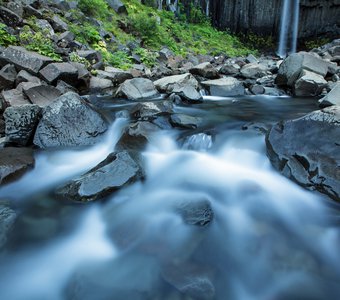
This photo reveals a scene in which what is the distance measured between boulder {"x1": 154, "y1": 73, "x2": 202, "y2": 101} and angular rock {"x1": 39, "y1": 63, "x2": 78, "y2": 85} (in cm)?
208

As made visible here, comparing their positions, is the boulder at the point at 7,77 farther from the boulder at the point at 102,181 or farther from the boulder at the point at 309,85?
the boulder at the point at 309,85

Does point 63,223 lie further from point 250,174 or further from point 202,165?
point 250,174

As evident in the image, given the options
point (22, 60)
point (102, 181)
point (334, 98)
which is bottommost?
point (102, 181)

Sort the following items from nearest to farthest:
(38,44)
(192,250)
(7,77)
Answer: (192,250), (7,77), (38,44)

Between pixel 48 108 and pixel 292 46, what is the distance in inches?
885

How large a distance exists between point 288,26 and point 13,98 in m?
22.5

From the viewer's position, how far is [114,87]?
8094 millimetres

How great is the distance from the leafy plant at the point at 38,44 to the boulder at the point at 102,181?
18.4 feet

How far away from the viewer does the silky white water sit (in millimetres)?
2184

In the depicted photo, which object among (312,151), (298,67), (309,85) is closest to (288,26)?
(298,67)

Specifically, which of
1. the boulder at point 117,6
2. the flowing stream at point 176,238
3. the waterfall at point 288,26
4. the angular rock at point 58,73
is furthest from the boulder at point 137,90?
the waterfall at point 288,26

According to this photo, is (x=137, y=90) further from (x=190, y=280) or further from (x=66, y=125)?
(x=190, y=280)

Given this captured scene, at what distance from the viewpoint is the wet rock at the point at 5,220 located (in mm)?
2549

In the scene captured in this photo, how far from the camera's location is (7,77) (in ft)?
19.7
